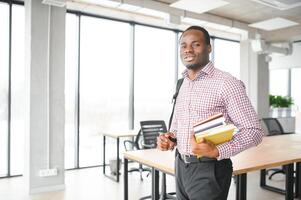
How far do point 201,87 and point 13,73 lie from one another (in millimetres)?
4305

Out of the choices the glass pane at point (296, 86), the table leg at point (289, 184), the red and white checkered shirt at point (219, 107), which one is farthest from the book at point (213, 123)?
the glass pane at point (296, 86)

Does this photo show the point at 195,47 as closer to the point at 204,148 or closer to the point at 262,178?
the point at 204,148

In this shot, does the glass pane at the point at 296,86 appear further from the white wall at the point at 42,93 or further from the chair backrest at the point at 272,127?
the white wall at the point at 42,93

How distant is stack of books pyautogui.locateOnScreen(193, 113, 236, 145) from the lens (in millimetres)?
1098

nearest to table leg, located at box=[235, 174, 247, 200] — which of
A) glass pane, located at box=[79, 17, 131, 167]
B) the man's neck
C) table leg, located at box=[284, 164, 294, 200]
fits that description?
Result: table leg, located at box=[284, 164, 294, 200]

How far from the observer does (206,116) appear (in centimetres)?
134

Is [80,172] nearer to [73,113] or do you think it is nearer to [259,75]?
[73,113]

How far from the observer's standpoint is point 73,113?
17.9 ft

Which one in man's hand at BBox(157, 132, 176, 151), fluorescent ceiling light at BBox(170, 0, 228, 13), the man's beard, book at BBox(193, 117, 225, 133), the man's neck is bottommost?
man's hand at BBox(157, 132, 176, 151)

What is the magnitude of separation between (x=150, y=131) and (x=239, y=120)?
124 inches

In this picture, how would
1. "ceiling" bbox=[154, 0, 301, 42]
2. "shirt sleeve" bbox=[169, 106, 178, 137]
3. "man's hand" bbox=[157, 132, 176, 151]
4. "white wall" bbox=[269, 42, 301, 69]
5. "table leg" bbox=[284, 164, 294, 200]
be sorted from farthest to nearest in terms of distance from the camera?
"white wall" bbox=[269, 42, 301, 69] → "ceiling" bbox=[154, 0, 301, 42] → "table leg" bbox=[284, 164, 294, 200] → "shirt sleeve" bbox=[169, 106, 178, 137] → "man's hand" bbox=[157, 132, 176, 151]

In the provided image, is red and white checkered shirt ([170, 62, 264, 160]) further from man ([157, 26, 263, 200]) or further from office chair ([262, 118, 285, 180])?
office chair ([262, 118, 285, 180])

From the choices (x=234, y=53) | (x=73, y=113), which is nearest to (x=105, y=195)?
(x=73, y=113)

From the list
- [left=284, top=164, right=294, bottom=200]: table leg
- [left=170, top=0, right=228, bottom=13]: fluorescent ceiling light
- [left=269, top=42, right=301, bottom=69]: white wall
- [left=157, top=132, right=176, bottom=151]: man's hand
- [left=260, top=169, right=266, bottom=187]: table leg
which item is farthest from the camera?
[left=269, top=42, right=301, bottom=69]: white wall
